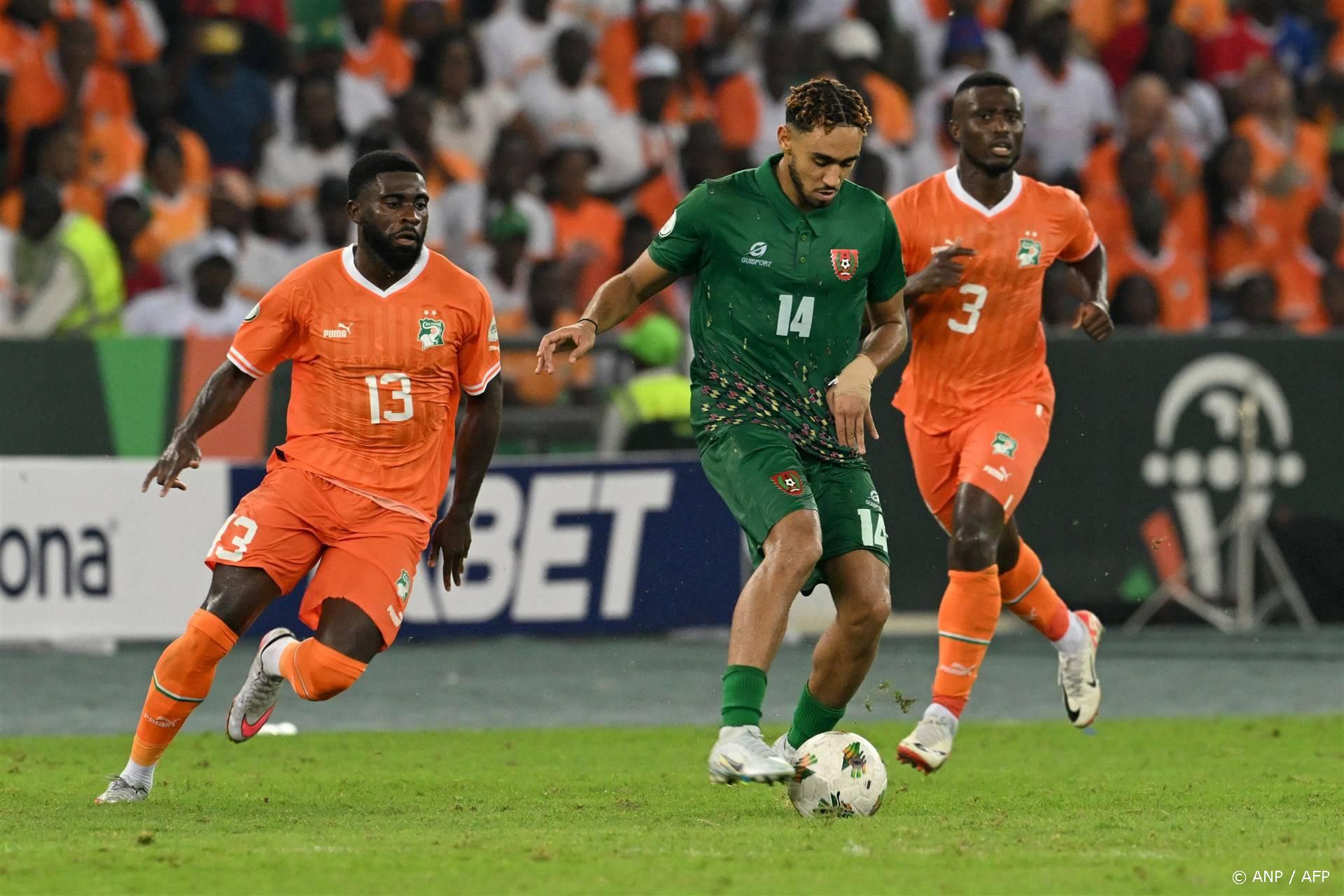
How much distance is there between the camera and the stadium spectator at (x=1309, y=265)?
17.5 metres

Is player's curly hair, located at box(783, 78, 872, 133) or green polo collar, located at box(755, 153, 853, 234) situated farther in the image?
green polo collar, located at box(755, 153, 853, 234)

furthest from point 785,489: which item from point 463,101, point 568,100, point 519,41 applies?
point 519,41

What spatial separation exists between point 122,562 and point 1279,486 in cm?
800

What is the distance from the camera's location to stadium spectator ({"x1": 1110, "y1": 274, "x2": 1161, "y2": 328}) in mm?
16250

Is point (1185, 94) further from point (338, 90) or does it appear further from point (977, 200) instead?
point (977, 200)

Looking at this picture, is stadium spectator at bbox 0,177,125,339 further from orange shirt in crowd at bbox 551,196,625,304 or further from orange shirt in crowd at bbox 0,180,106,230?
orange shirt in crowd at bbox 551,196,625,304

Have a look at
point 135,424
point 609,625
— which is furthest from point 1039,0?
point 135,424

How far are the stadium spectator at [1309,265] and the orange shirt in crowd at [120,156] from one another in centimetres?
868

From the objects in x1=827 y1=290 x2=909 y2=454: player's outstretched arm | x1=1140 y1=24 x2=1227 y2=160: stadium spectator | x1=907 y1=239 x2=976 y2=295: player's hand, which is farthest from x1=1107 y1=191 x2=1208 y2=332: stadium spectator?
x1=827 y1=290 x2=909 y2=454: player's outstretched arm

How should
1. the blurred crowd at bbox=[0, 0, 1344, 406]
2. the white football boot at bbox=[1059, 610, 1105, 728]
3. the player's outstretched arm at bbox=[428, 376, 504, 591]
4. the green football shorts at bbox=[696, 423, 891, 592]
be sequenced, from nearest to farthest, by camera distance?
1. the green football shorts at bbox=[696, 423, 891, 592]
2. the player's outstretched arm at bbox=[428, 376, 504, 591]
3. the white football boot at bbox=[1059, 610, 1105, 728]
4. the blurred crowd at bbox=[0, 0, 1344, 406]

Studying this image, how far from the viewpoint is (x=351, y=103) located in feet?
54.1

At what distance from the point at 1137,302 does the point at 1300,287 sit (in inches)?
85.5

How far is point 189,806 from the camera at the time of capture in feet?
26.7

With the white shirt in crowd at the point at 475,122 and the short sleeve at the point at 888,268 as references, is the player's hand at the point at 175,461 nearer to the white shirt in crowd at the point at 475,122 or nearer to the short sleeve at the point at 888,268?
the short sleeve at the point at 888,268
